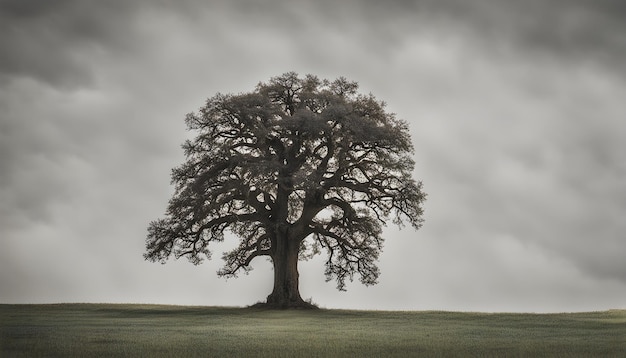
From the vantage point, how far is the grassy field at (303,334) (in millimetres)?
23938

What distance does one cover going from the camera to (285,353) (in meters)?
23.1

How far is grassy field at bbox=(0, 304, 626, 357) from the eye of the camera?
2394 centimetres

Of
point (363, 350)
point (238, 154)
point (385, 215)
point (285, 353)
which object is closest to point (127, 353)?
point (285, 353)

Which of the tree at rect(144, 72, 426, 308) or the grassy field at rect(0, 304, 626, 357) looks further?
the tree at rect(144, 72, 426, 308)

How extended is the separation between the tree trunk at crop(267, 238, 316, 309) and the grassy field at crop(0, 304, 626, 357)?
8.97 ft

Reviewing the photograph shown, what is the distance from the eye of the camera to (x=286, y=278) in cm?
4916

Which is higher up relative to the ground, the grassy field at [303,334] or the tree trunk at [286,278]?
the tree trunk at [286,278]

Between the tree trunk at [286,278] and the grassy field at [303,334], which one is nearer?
the grassy field at [303,334]

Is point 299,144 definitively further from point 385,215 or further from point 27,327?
point 27,327

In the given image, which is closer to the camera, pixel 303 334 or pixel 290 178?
pixel 303 334

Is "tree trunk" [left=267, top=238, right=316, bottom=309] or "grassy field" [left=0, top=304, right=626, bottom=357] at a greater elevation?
"tree trunk" [left=267, top=238, right=316, bottom=309]

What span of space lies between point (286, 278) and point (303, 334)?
18849 mm

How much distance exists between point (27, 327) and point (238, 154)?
65.2ft

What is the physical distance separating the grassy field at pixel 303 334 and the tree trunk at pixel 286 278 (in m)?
2.73
